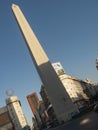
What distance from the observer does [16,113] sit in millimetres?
141875

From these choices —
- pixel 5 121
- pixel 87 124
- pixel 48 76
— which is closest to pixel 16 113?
pixel 5 121

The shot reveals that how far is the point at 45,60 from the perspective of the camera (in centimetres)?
3869

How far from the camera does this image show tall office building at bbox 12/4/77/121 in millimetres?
35875

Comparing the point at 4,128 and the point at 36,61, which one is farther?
the point at 4,128

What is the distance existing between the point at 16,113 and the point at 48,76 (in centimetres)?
10935

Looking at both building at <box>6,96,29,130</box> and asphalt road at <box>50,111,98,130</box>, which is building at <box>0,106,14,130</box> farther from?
asphalt road at <box>50,111,98,130</box>

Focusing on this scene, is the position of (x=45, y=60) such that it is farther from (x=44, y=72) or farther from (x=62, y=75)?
(x=62, y=75)

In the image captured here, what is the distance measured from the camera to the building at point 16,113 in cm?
13875

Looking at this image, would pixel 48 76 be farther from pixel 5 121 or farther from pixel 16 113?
pixel 16 113

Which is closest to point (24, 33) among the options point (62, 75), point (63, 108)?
point (63, 108)

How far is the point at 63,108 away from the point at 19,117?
110 metres

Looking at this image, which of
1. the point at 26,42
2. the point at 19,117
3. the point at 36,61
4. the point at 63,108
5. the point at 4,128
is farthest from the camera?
the point at 19,117

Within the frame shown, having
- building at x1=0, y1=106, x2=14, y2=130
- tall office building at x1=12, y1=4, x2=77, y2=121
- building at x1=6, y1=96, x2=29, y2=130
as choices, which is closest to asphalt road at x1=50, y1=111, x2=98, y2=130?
tall office building at x1=12, y1=4, x2=77, y2=121

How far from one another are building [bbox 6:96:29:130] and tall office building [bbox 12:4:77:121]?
101463 millimetres
